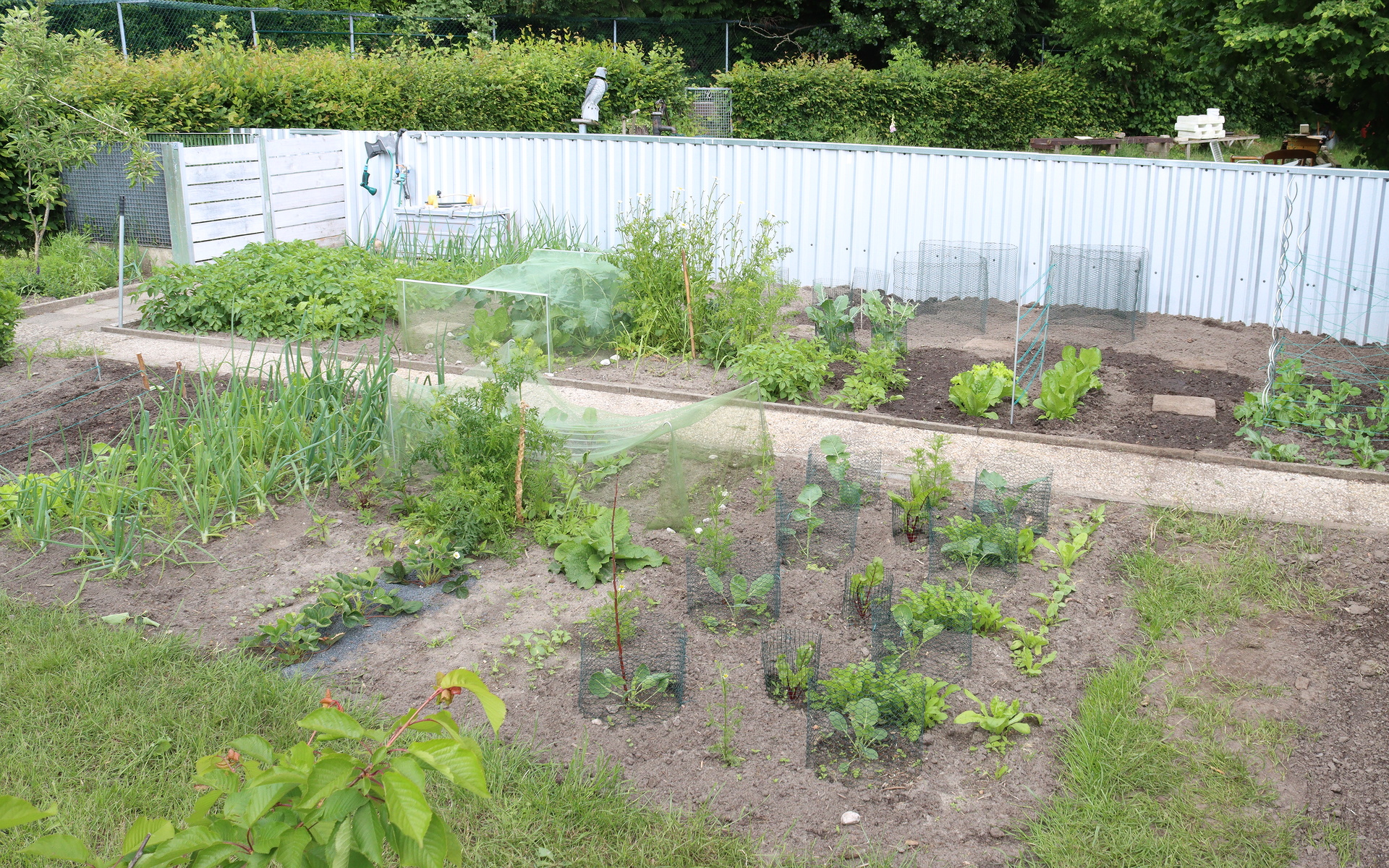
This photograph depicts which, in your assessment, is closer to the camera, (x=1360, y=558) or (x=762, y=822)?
(x=762, y=822)

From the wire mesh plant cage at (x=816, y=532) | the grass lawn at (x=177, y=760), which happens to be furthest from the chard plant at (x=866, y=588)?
the grass lawn at (x=177, y=760)

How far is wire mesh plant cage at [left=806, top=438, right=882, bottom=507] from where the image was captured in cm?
568

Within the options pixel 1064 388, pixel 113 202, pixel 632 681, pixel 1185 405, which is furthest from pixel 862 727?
pixel 113 202

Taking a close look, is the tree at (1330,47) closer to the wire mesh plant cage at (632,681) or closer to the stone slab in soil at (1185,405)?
the stone slab in soil at (1185,405)

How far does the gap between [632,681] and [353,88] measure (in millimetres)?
11705

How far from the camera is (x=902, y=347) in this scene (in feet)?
27.7

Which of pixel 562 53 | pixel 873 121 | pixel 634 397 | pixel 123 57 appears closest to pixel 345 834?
pixel 634 397

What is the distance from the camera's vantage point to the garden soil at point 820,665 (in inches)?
142

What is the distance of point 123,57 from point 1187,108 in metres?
20.8

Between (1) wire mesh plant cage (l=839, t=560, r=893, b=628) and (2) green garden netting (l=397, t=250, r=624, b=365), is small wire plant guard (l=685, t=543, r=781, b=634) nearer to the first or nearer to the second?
(1) wire mesh plant cage (l=839, t=560, r=893, b=628)

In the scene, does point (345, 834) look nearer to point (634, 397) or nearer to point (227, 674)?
point (227, 674)

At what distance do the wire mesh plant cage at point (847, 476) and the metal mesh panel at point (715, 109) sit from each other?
59.1ft

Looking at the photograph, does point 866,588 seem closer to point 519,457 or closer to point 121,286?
point 519,457

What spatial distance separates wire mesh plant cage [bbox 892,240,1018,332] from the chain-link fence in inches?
368
